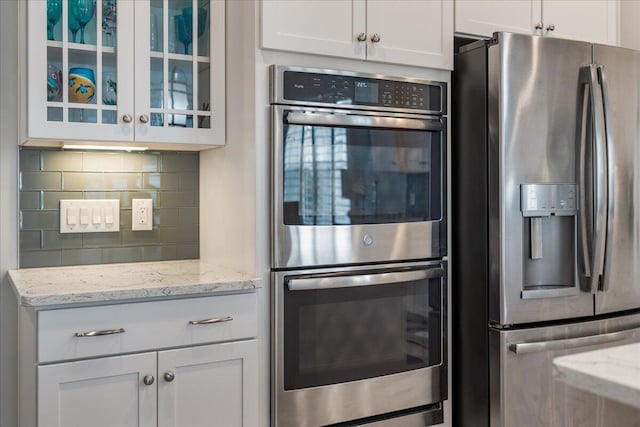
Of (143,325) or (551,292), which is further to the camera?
(551,292)

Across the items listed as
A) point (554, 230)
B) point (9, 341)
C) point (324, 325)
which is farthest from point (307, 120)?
point (9, 341)

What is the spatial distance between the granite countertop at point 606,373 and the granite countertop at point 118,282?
46.1 inches

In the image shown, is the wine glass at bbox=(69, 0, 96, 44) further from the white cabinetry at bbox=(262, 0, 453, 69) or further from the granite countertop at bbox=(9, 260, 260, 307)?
the granite countertop at bbox=(9, 260, 260, 307)

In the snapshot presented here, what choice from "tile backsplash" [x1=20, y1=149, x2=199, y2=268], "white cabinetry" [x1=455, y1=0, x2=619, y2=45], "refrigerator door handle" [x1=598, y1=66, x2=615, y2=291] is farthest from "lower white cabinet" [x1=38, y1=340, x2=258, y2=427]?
"white cabinetry" [x1=455, y1=0, x2=619, y2=45]

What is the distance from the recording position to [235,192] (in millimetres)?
2252

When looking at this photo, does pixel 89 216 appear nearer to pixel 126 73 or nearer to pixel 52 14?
pixel 126 73

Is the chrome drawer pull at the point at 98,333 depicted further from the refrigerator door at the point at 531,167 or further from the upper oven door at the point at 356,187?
the refrigerator door at the point at 531,167

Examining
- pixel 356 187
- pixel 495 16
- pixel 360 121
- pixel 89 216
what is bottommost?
pixel 89 216

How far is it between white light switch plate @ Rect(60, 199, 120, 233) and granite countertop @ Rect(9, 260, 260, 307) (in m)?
0.14

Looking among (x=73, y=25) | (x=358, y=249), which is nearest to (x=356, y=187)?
(x=358, y=249)

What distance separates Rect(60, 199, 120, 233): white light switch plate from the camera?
93.4 inches

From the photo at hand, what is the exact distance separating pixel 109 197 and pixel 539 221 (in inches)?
63.6

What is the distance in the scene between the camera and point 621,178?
2461 millimetres

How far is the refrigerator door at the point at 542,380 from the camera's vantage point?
7.55 feet
